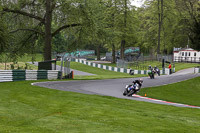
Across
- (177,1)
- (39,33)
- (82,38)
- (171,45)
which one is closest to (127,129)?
(82,38)

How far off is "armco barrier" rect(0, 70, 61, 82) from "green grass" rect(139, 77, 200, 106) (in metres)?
7.43

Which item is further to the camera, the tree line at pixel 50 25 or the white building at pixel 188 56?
the white building at pixel 188 56

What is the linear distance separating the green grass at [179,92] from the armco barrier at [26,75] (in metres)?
7.43

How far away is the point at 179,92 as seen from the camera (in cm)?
2400

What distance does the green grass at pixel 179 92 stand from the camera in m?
20.6

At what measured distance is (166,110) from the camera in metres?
14.7

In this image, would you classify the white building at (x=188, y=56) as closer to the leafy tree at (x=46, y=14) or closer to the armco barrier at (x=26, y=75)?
the leafy tree at (x=46, y=14)

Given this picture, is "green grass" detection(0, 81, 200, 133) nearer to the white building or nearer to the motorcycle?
the motorcycle

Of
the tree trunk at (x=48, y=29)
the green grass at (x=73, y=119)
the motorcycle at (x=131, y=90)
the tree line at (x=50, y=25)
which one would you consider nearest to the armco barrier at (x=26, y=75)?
the tree line at (x=50, y=25)

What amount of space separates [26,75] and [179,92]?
40.7ft

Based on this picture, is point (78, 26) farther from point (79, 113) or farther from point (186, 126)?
point (186, 126)

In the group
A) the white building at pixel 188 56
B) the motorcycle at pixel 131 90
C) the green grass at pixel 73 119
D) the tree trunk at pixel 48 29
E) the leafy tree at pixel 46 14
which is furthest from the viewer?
the white building at pixel 188 56

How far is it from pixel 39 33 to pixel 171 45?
49.3 meters

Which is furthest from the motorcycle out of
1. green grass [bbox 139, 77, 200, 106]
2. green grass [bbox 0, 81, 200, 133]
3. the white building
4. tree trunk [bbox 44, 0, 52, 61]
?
the white building
